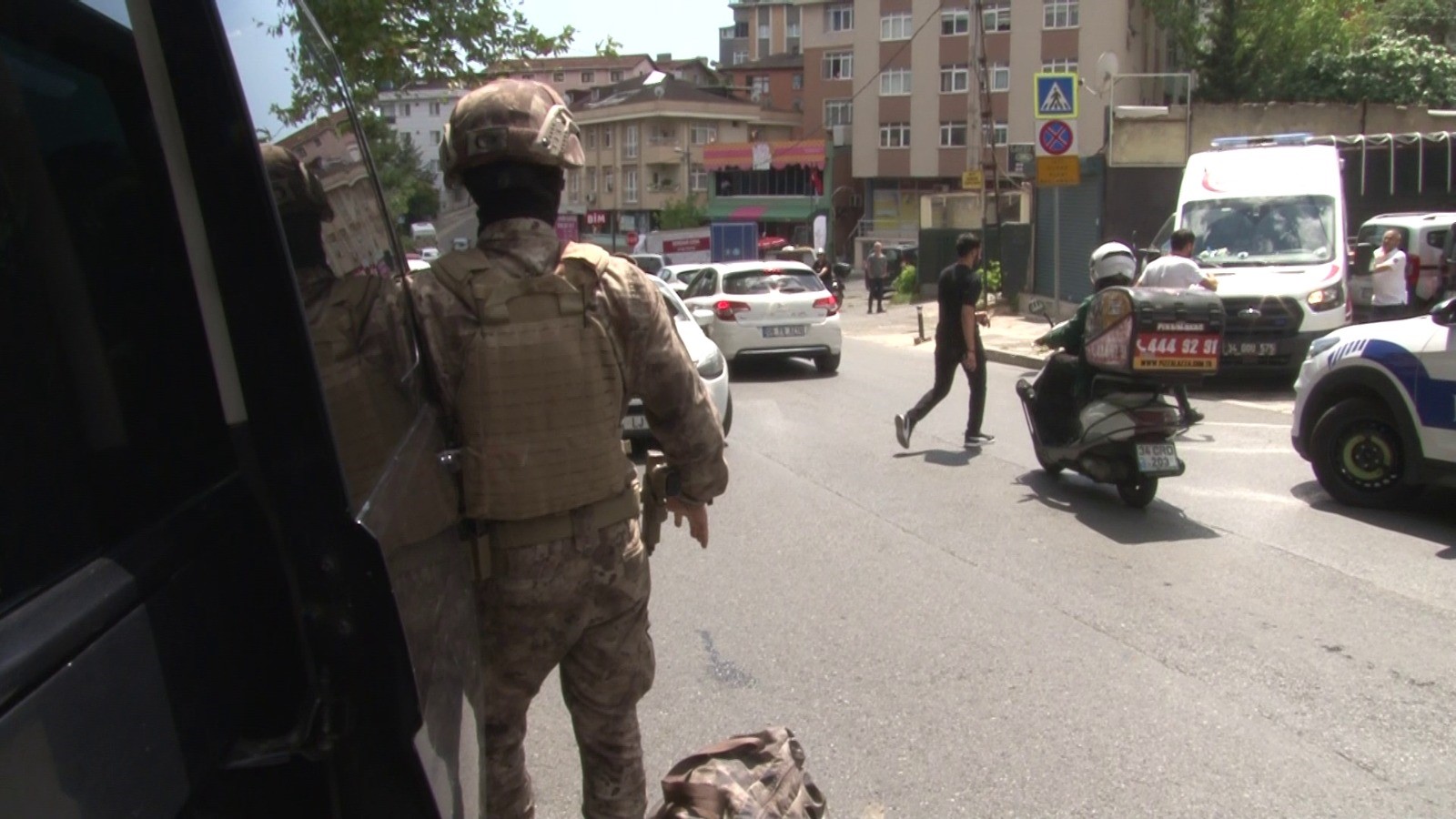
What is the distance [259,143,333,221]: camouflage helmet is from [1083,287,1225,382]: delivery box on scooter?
21.5 feet

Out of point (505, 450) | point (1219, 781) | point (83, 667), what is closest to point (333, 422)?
point (83, 667)

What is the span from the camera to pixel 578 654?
2.74 m

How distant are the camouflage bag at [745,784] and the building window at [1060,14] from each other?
52.4 m

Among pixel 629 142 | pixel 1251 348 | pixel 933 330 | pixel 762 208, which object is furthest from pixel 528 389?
pixel 629 142

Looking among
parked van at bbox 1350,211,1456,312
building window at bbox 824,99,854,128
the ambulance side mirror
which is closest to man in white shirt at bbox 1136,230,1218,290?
the ambulance side mirror

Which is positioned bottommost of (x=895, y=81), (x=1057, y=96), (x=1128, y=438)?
(x=1128, y=438)

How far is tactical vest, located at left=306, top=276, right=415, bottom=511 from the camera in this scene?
164 cm

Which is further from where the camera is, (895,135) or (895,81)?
(895,135)

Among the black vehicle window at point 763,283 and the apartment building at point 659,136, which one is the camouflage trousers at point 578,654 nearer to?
the black vehicle window at point 763,283

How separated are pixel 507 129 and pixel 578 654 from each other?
111cm

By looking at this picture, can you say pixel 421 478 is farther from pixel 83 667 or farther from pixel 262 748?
pixel 83 667

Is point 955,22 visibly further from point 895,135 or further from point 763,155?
point 763,155

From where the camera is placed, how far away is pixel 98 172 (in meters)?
1.57

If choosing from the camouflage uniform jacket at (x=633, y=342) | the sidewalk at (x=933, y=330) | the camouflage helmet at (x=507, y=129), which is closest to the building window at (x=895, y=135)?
the sidewalk at (x=933, y=330)
